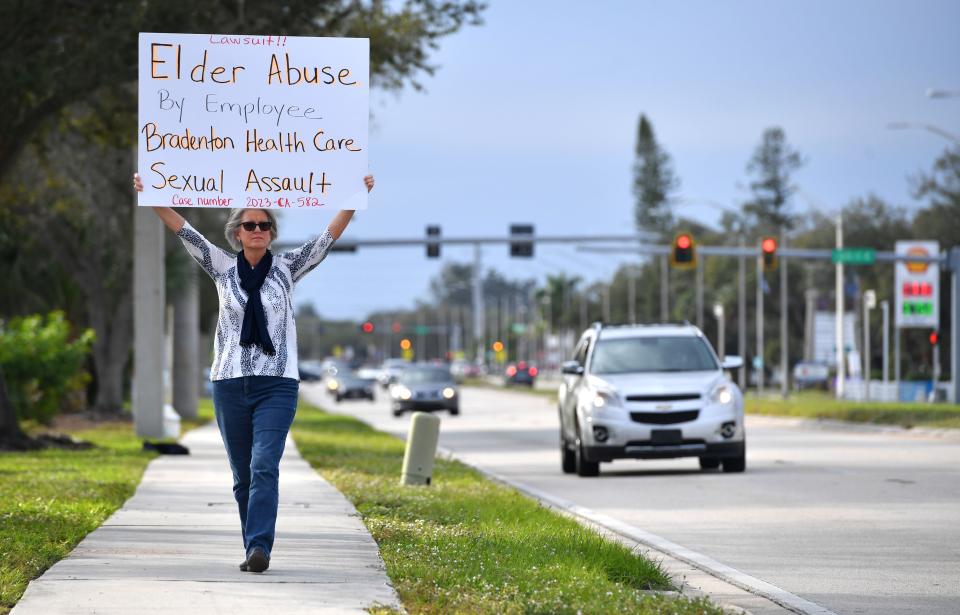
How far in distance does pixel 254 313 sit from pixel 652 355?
13.1m

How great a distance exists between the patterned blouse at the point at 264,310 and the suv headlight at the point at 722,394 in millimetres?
11674

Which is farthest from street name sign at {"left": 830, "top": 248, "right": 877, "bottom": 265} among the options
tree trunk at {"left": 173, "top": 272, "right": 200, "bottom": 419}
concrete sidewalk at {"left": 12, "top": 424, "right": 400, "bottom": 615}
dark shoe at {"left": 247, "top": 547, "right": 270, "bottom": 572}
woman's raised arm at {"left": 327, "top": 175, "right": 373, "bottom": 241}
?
dark shoe at {"left": 247, "top": 547, "right": 270, "bottom": 572}

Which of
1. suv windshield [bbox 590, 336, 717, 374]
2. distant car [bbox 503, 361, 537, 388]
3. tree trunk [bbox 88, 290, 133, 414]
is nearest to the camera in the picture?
suv windshield [bbox 590, 336, 717, 374]

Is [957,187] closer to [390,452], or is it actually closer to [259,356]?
[390,452]

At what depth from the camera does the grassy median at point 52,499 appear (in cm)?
951

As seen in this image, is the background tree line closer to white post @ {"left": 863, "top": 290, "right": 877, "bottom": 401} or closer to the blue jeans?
the blue jeans

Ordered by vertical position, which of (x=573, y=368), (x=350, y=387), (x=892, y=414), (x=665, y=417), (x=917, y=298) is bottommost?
(x=350, y=387)

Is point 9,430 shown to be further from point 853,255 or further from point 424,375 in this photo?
point 424,375

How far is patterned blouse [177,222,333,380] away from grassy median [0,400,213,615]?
154cm

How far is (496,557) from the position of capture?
1005 centimetres

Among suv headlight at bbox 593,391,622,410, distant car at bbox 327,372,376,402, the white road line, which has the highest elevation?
suv headlight at bbox 593,391,622,410

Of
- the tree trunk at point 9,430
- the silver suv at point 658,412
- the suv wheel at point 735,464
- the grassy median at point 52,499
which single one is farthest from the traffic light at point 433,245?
the suv wheel at point 735,464

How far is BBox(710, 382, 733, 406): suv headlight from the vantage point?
20.5 m

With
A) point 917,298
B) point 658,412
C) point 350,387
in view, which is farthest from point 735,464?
point 350,387
